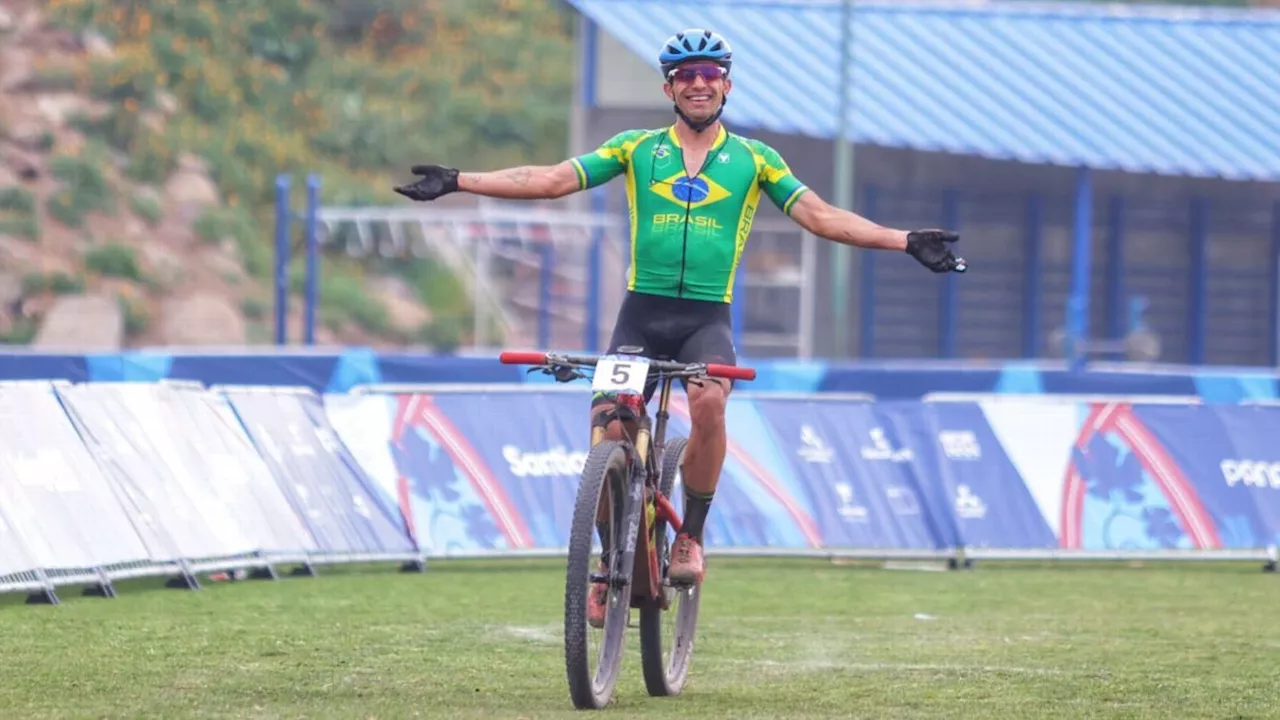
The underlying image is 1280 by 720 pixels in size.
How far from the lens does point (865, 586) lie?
14820 mm

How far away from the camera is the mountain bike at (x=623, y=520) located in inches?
314

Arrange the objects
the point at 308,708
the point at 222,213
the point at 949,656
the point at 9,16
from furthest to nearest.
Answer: the point at 9,16 → the point at 222,213 → the point at 949,656 → the point at 308,708

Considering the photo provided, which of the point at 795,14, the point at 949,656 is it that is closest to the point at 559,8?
the point at 795,14

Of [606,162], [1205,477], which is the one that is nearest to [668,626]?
[606,162]

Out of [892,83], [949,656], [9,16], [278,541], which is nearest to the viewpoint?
[949,656]

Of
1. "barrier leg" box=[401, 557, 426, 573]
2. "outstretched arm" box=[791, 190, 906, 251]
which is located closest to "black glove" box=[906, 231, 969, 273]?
"outstretched arm" box=[791, 190, 906, 251]

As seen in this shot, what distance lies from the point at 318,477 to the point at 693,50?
22.7 ft

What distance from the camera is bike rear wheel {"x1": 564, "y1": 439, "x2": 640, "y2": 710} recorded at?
7.95 metres

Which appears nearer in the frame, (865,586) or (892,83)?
(865,586)

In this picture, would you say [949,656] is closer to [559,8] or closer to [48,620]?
[48,620]

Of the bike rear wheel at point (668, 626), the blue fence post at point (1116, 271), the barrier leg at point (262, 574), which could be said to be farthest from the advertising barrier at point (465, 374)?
the blue fence post at point (1116, 271)

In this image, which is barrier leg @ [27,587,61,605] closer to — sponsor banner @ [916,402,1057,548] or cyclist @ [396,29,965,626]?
cyclist @ [396,29,965,626]

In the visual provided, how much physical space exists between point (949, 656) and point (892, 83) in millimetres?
28308

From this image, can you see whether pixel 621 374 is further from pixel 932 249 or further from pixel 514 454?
pixel 514 454
